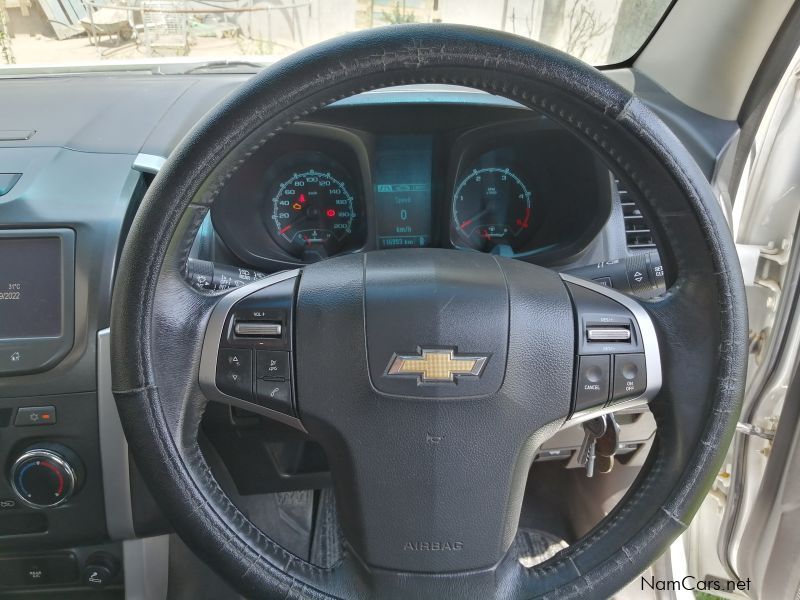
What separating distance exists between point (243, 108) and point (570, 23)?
119 centimetres

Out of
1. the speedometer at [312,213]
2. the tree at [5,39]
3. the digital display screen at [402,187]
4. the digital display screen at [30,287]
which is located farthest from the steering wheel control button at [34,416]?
the tree at [5,39]

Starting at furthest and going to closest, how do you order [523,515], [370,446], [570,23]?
1. [523,515]
2. [570,23]
3. [370,446]

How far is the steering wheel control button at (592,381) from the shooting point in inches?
39.7

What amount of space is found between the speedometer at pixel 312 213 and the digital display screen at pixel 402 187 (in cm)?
7

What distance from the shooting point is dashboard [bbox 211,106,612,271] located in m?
1.56

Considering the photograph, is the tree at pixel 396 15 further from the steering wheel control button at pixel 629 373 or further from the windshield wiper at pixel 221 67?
the steering wheel control button at pixel 629 373

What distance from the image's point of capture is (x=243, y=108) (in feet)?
2.78

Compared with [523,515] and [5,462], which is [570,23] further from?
[5,462]

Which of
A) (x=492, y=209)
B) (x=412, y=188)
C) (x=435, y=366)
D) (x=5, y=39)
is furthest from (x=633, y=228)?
(x=5, y=39)

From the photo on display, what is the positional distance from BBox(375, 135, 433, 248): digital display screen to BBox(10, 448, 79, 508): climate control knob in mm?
808

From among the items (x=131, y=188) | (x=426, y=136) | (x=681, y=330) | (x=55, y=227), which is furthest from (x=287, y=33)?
(x=681, y=330)

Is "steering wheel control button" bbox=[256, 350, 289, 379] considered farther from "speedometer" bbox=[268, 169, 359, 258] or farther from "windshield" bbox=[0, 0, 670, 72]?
"windshield" bbox=[0, 0, 670, 72]

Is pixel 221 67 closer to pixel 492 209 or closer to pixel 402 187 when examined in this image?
pixel 402 187

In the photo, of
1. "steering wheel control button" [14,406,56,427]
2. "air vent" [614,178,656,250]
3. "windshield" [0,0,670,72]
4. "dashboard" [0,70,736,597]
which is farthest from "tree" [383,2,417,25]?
"steering wheel control button" [14,406,56,427]
